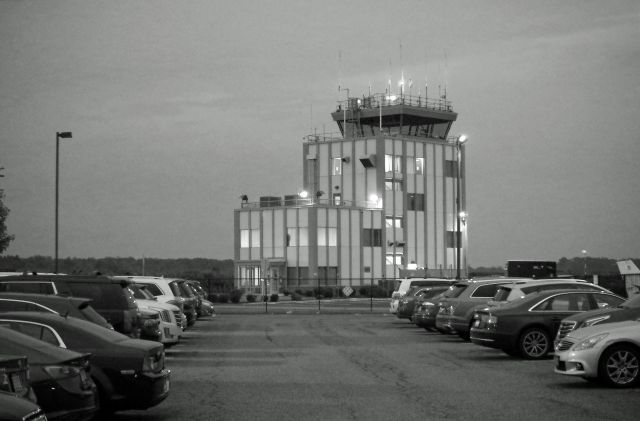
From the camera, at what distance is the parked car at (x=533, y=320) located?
22484mm

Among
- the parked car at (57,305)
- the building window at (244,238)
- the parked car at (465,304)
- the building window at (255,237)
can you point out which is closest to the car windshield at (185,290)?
the parked car at (465,304)

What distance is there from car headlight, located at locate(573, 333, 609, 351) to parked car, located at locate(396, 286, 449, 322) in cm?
1755

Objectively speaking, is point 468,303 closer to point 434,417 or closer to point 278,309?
point 434,417

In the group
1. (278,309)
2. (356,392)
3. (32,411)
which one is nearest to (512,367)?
(356,392)

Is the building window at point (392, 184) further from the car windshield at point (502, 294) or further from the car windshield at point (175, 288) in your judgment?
the car windshield at point (502, 294)

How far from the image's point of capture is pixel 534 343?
891 inches

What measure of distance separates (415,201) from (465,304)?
6226cm

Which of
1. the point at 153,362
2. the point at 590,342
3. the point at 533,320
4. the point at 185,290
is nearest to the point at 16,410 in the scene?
the point at 153,362

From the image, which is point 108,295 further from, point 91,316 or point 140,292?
point 140,292

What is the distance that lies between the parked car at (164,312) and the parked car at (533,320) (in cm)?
726

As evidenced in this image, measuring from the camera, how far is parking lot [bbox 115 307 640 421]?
14336 mm

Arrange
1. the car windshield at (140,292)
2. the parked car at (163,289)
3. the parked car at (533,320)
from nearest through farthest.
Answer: the parked car at (533,320) < the car windshield at (140,292) < the parked car at (163,289)

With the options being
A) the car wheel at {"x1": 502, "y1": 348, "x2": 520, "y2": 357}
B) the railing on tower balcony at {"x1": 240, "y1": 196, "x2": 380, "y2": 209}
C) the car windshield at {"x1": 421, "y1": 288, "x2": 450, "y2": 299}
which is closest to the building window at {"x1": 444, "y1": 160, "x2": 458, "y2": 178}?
the railing on tower balcony at {"x1": 240, "y1": 196, "x2": 380, "y2": 209}

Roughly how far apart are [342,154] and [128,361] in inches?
3073
